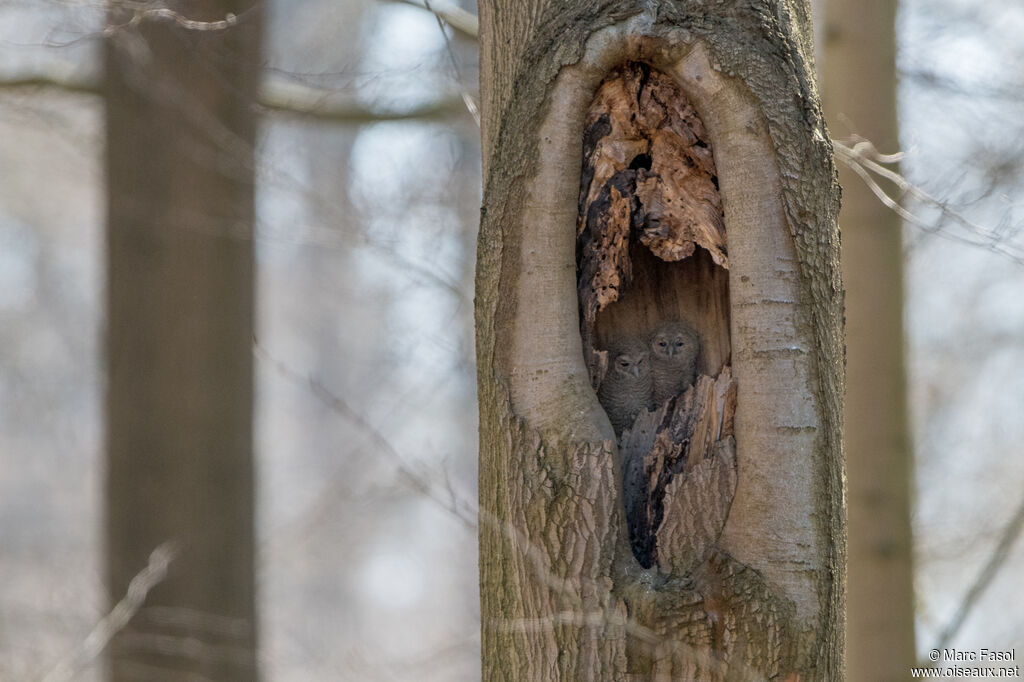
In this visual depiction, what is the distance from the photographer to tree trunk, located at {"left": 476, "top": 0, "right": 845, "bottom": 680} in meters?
1.42

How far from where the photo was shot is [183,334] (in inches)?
133

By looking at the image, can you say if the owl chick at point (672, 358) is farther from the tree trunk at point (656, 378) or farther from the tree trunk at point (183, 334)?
the tree trunk at point (183, 334)

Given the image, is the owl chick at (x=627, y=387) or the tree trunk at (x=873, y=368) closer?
the owl chick at (x=627, y=387)

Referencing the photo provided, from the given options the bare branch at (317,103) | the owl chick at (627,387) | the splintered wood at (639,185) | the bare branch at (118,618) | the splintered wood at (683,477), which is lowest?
the bare branch at (118,618)

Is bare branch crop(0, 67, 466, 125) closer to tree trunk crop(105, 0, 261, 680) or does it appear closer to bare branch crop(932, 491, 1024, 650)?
tree trunk crop(105, 0, 261, 680)

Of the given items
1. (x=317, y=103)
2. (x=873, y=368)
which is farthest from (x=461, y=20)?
(x=873, y=368)

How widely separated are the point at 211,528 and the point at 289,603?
4.81 metres

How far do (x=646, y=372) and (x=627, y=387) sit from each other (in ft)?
0.20

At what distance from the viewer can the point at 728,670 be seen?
1396 mm

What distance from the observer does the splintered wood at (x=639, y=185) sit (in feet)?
4.98

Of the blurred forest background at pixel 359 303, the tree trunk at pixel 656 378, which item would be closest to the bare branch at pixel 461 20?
the blurred forest background at pixel 359 303

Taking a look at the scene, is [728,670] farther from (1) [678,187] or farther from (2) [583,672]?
(1) [678,187]

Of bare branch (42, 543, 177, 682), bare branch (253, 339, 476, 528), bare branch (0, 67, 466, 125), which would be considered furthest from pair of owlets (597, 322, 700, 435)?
bare branch (0, 67, 466, 125)

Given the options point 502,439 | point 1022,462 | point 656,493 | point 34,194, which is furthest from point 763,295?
point 34,194
